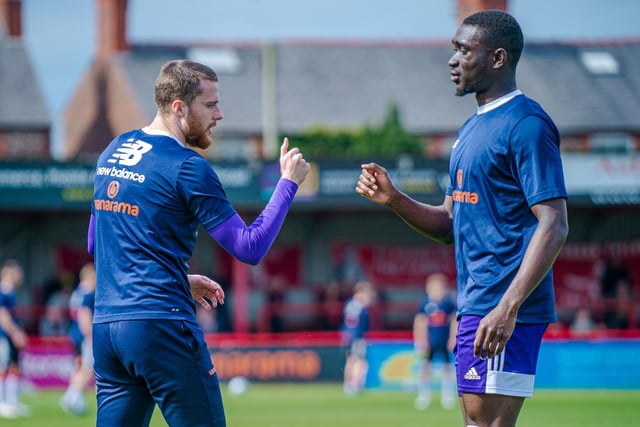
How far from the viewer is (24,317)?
1160 inches

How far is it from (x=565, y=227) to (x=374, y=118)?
38908 mm

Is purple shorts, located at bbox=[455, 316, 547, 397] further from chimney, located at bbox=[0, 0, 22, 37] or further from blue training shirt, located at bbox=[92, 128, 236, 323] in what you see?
Answer: chimney, located at bbox=[0, 0, 22, 37]

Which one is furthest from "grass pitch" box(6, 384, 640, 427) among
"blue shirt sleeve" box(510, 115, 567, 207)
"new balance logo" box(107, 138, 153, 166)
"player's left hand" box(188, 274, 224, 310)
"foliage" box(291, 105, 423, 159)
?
"foliage" box(291, 105, 423, 159)

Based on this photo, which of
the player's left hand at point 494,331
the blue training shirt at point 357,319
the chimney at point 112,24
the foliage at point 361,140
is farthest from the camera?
the chimney at point 112,24

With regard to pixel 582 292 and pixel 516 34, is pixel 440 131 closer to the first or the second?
pixel 582 292

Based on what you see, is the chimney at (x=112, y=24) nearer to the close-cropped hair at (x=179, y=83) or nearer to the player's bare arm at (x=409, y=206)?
the player's bare arm at (x=409, y=206)

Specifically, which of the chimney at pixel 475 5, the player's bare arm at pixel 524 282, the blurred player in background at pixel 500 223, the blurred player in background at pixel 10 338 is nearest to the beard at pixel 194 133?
the blurred player in background at pixel 500 223

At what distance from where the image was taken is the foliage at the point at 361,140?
37719 mm

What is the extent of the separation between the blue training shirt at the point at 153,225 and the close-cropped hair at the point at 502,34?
1.44m

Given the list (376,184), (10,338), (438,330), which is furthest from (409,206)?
(438,330)

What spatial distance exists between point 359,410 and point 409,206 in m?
12.1

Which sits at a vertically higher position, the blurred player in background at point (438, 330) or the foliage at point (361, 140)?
the foliage at point (361, 140)

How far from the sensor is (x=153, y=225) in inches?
196

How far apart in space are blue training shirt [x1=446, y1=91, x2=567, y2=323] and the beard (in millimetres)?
1244
